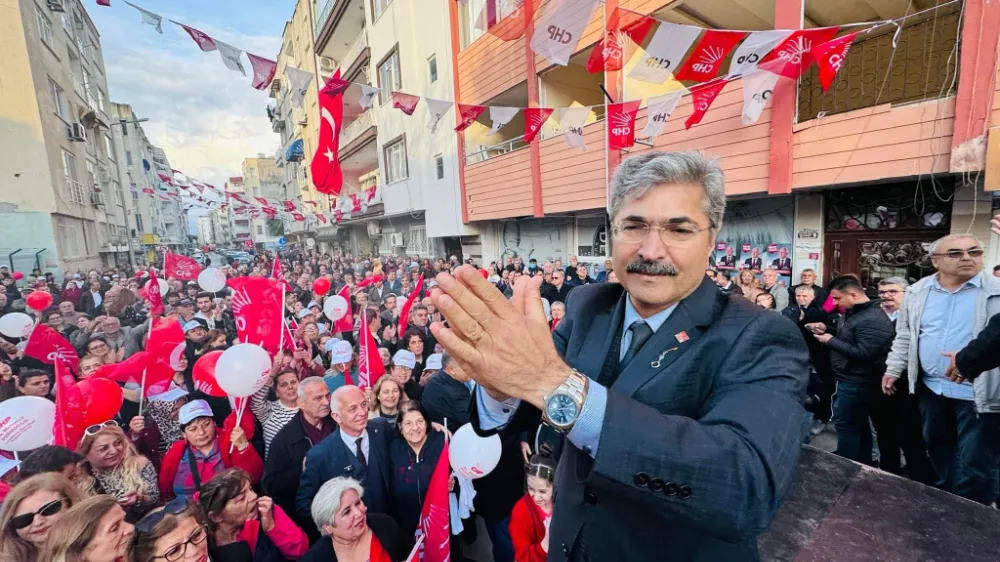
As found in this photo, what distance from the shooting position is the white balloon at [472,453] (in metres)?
2.96

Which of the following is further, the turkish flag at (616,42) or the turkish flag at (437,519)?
the turkish flag at (616,42)

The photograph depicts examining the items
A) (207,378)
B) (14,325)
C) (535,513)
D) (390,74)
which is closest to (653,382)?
(535,513)

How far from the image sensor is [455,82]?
14234 millimetres

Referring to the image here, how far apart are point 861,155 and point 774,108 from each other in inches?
59.5

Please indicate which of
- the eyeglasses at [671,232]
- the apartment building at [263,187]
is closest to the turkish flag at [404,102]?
the eyeglasses at [671,232]

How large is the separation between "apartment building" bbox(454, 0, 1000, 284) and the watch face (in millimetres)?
4710

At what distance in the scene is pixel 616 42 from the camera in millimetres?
7730

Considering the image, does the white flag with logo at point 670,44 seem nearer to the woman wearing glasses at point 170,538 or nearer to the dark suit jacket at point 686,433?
the dark suit jacket at point 686,433

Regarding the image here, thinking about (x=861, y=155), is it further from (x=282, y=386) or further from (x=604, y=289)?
(x=282, y=386)

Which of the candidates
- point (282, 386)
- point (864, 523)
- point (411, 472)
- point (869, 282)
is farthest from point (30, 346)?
point (869, 282)

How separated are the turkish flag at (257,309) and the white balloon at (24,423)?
2.13 metres

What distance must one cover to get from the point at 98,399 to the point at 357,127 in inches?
788

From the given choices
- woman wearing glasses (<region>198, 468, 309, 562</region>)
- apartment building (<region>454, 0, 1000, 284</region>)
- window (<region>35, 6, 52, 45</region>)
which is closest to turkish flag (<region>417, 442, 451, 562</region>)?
woman wearing glasses (<region>198, 468, 309, 562</region>)

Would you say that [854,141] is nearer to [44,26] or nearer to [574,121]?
[574,121]
